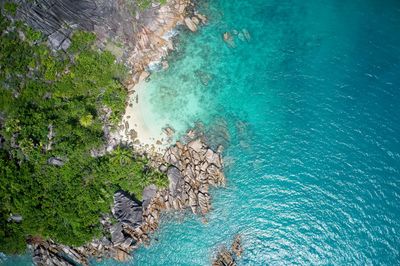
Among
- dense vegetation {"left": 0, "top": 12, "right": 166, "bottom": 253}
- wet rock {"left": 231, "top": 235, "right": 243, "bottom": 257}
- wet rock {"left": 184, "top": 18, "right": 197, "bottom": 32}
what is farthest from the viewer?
wet rock {"left": 184, "top": 18, "right": 197, "bottom": 32}

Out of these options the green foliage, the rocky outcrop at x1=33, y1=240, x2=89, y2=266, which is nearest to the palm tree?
the rocky outcrop at x1=33, y1=240, x2=89, y2=266

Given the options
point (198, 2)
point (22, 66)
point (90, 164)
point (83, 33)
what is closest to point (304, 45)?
point (198, 2)

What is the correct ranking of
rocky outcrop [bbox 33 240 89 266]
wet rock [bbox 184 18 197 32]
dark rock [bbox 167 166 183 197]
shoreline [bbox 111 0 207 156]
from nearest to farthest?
rocky outcrop [bbox 33 240 89 266]
dark rock [bbox 167 166 183 197]
shoreline [bbox 111 0 207 156]
wet rock [bbox 184 18 197 32]

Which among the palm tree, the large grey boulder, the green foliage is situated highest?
the green foliage

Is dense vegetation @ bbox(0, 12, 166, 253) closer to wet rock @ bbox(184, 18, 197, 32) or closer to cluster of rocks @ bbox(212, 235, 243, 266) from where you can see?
cluster of rocks @ bbox(212, 235, 243, 266)

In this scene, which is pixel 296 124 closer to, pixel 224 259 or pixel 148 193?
pixel 224 259

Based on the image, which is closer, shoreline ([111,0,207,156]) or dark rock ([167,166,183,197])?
dark rock ([167,166,183,197])

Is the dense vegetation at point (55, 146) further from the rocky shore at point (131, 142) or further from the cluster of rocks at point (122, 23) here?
the cluster of rocks at point (122, 23)

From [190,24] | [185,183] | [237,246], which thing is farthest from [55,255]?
[190,24]

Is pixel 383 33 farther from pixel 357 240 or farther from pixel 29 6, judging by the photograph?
pixel 29 6
